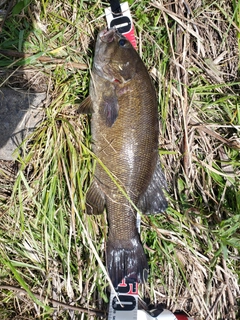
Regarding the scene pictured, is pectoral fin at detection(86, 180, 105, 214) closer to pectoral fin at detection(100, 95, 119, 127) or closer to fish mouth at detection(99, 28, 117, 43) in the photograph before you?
pectoral fin at detection(100, 95, 119, 127)

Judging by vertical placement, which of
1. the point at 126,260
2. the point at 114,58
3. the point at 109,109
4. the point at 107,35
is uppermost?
the point at 107,35

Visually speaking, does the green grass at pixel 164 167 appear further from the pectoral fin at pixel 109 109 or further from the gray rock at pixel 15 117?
the pectoral fin at pixel 109 109

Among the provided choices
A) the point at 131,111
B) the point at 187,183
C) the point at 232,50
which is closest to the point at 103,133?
the point at 131,111

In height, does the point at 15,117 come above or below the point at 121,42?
below

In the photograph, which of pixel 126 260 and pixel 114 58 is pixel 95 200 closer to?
pixel 126 260

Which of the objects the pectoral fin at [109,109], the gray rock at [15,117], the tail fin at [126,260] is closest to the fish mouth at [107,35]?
the pectoral fin at [109,109]

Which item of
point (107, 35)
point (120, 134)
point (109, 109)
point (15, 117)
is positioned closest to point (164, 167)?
point (120, 134)
